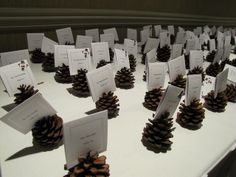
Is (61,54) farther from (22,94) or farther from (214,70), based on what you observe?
(214,70)

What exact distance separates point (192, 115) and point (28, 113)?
612mm

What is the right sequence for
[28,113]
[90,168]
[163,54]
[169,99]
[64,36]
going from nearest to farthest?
[90,168] < [28,113] < [169,99] < [64,36] < [163,54]

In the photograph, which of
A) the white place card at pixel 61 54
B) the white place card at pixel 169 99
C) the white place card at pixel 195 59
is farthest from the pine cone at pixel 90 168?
the white place card at pixel 195 59

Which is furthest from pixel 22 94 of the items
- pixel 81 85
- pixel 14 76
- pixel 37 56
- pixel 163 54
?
pixel 163 54

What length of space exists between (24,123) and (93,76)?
313mm

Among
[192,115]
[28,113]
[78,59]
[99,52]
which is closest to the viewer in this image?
[28,113]

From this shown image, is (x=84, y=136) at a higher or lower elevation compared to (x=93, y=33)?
lower

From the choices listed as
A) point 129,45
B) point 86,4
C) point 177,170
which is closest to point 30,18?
point 86,4

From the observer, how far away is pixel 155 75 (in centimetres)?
114

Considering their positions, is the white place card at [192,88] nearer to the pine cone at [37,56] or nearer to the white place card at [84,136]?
the white place card at [84,136]

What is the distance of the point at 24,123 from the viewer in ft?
2.50

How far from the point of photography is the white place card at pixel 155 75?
1118mm

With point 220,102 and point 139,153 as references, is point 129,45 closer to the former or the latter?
point 220,102

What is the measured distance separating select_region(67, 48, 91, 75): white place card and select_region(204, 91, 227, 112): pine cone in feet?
2.05
